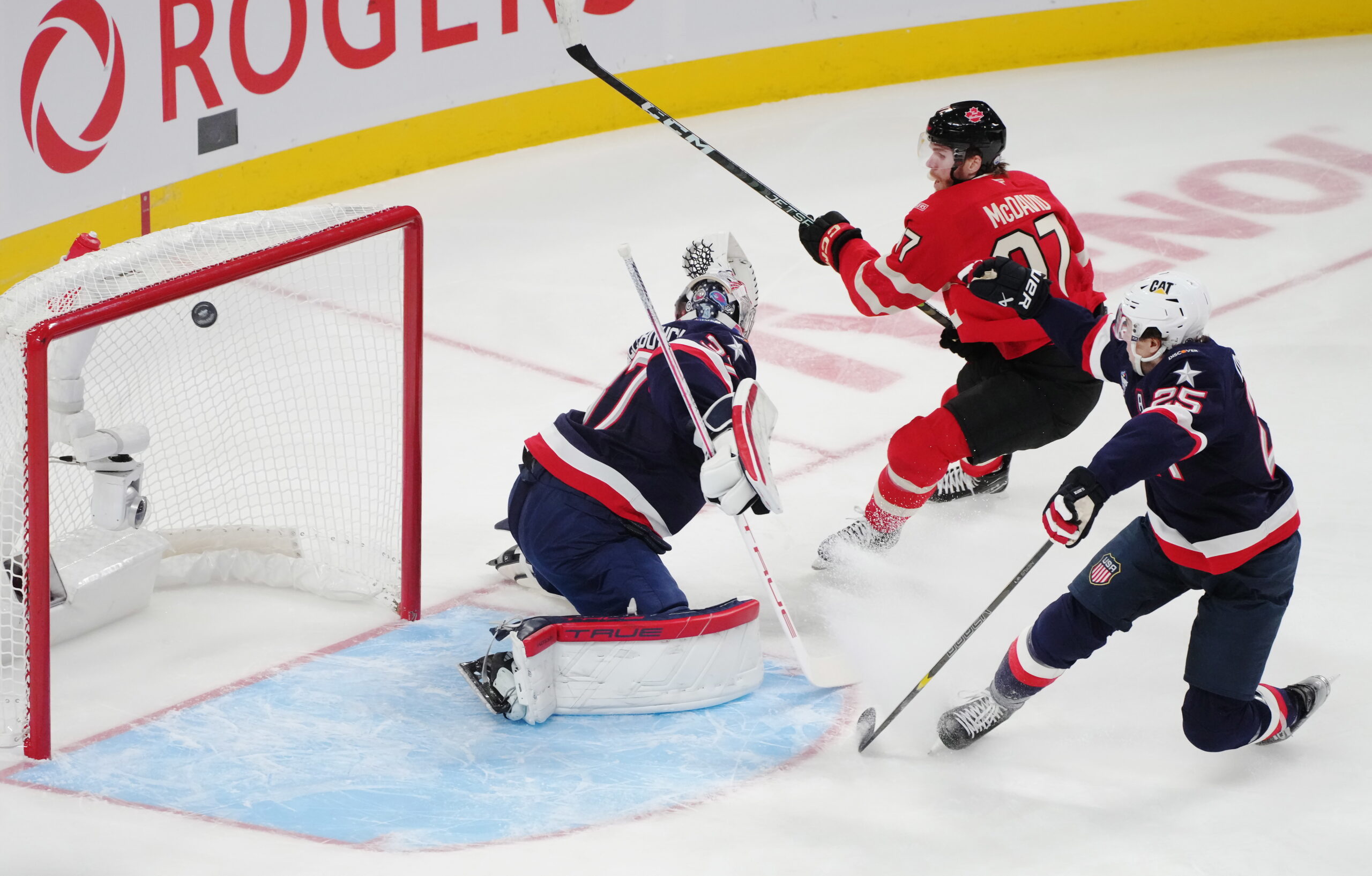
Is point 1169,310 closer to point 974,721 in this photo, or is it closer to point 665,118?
point 974,721

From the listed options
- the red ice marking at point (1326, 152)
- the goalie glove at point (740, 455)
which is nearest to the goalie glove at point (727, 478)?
the goalie glove at point (740, 455)

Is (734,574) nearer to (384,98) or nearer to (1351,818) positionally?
(1351,818)

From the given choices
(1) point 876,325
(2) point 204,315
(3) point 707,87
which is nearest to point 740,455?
(2) point 204,315

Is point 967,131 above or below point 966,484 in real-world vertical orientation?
above

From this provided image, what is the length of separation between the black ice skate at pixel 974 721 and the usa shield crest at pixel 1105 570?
0.91 ft

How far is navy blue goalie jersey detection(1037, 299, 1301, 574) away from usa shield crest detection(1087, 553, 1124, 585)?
0.08 m

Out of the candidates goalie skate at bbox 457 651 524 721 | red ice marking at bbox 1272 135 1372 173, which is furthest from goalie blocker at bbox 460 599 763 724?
red ice marking at bbox 1272 135 1372 173

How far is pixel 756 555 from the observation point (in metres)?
3.17

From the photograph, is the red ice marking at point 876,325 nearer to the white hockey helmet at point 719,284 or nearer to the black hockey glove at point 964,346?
the black hockey glove at point 964,346

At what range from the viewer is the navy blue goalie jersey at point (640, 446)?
10.5ft

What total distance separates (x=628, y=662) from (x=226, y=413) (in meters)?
1.42

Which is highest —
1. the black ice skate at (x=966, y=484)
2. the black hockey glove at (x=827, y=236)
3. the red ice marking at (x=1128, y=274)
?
the black hockey glove at (x=827, y=236)

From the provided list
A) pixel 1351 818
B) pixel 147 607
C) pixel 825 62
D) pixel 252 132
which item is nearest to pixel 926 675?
pixel 1351 818

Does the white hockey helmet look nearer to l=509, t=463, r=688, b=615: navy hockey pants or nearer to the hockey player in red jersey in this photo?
the hockey player in red jersey
